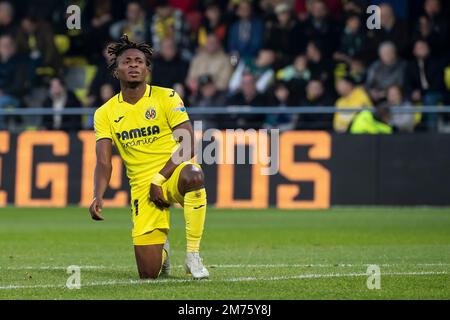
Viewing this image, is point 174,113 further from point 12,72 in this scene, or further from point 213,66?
point 12,72

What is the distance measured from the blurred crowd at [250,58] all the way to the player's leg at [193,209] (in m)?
9.66

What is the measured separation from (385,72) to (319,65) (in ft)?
3.89

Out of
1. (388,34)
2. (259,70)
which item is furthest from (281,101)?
(388,34)

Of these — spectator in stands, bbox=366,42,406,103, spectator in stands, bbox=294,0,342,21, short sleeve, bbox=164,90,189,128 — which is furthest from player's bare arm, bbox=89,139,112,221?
spectator in stands, bbox=294,0,342,21

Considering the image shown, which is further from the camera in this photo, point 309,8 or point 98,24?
point 98,24

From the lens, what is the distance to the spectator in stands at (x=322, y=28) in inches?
829

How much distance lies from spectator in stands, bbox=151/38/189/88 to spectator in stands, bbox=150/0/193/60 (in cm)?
77

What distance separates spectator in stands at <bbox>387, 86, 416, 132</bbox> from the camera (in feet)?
62.4

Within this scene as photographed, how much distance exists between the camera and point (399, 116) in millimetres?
19172

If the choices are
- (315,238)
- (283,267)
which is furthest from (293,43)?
(283,267)

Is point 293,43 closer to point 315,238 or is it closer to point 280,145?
point 280,145
